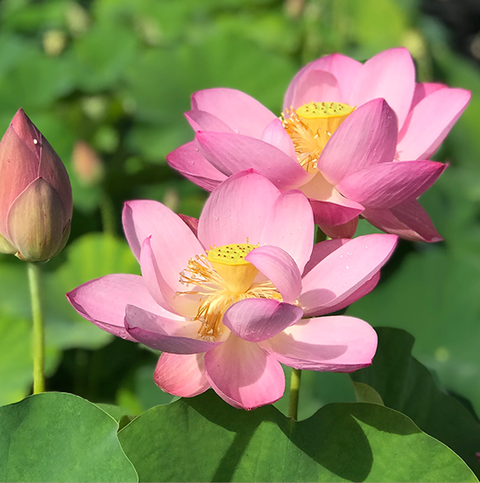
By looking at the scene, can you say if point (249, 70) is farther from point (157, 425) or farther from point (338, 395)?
point (157, 425)

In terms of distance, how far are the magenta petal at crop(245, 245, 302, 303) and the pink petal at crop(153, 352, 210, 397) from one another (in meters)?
0.10

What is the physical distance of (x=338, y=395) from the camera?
34.1 inches

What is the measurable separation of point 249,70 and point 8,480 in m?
1.74

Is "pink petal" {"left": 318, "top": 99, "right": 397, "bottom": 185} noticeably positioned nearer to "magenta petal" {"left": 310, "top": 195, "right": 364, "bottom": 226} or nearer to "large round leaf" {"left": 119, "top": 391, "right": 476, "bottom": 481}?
"magenta petal" {"left": 310, "top": 195, "right": 364, "bottom": 226}

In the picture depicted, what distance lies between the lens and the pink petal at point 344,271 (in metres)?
0.54

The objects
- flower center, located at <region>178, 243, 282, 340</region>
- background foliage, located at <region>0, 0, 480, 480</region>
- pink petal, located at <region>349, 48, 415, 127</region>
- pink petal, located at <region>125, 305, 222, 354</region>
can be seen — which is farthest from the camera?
background foliage, located at <region>0, 0, 480, 480</region>

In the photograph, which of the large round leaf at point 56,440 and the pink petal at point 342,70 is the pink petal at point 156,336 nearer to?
the large round leaf at point 56,440

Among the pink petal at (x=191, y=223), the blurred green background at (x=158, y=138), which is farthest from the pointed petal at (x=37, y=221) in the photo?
the blurred green background at (x=158, y=138)

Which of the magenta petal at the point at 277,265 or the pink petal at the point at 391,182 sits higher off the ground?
the pink petal at the point at 391,182

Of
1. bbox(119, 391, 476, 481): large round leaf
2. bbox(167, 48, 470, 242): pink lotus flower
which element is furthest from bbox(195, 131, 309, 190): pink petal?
bbox(119, 391, 476, 481): large round leaf

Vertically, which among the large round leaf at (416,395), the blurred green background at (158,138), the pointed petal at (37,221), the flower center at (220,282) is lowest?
the blurred green background at (158,138)

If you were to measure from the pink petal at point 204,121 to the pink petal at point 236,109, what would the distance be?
4 centimetres

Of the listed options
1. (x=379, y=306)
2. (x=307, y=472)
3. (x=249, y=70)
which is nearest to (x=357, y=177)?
(x=307, y=472)

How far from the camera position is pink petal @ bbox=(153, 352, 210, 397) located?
54 centimetres
